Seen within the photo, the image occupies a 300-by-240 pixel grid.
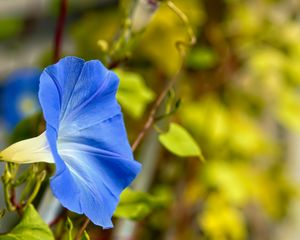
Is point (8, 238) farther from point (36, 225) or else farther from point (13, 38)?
point (13, 38)

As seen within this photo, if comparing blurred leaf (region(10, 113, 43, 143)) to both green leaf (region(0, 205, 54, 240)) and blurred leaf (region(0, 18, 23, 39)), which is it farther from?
blurred leaf (region(0, 18, 23, 39))

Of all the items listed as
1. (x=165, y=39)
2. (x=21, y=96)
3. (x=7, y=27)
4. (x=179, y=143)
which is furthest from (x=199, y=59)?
(x=179, y=143)

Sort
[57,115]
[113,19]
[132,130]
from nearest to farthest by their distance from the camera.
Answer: [57,115] → [132,130] → [113,19]

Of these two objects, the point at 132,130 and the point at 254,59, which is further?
the point at 254,59

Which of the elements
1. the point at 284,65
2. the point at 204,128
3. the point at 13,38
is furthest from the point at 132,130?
the point at 13,38

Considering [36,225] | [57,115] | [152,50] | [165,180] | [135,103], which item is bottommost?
[165,180]

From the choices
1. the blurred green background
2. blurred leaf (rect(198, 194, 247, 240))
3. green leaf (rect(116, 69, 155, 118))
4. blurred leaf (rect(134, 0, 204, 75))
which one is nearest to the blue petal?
green leaf (rect(116, 69, 155, 118))
